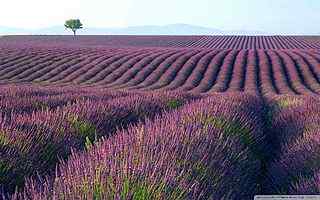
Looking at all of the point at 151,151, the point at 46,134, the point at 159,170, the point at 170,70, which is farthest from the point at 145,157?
the point at 170,70

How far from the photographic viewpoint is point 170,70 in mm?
33625

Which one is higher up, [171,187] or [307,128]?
[171,187]

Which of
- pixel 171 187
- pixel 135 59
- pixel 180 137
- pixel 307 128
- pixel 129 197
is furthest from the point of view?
pixel 135 59

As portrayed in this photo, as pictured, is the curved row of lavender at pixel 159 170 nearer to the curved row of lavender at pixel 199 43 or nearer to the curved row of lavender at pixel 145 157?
the curved row of lavender at pixel 145 157

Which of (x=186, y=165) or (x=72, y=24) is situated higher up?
(x=186, y=165)

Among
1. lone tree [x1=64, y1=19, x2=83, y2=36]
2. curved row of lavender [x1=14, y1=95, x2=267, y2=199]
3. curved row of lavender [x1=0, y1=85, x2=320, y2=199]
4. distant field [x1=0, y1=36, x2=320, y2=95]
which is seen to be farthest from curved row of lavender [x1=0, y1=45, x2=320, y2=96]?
lone tree [x1=64, y1=19, x2=83, y2=36]

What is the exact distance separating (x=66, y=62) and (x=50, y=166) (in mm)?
35207

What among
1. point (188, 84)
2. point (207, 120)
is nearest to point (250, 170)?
point (207, 120)

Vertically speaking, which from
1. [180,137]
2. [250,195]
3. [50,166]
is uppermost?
[180,137]

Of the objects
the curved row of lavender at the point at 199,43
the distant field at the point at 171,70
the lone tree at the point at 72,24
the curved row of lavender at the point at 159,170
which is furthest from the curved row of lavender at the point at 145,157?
the lone tree at the point at 72,24

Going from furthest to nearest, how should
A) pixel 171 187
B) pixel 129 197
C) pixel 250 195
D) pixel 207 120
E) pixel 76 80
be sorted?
pixel 76 80 < pixel 207 120 < pixel 250 195 < pixel 171 187 < pixel 129 197

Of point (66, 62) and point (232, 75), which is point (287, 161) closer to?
point (232, 75)

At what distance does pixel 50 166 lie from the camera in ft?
14.1

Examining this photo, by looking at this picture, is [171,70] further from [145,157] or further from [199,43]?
[199,43]
